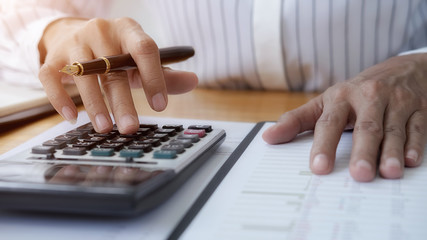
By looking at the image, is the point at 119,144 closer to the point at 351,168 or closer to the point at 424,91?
the point at 351,168

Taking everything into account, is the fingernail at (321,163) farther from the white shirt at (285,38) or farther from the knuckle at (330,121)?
the white shirt at (285,38)

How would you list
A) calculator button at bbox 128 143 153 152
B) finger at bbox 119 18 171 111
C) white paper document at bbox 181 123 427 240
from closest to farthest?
white paper document at bbox 181 123 427 240 → calculator button at bbox 128 143 153 152 → finger at bbox 119 18 171 111

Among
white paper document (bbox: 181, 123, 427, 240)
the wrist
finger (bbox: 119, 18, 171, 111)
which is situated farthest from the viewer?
the wrist

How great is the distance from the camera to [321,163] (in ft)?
1.05

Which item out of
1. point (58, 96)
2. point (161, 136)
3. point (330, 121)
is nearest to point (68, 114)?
point (58, 96)

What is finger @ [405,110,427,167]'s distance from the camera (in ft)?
1.09

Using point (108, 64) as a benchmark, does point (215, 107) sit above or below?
below

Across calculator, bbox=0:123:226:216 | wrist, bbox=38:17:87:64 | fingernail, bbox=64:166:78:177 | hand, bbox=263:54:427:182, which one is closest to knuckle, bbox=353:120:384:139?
hand, bbox=263:54:427:182

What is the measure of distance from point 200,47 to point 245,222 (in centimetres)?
54

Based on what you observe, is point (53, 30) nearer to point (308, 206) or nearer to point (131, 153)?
point (131, 153)

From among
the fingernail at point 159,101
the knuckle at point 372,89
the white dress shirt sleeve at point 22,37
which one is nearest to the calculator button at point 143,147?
the fingernail at point 159,101

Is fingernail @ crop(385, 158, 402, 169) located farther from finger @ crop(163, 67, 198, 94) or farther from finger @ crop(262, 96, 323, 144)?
finger @ crop(163, 67, 198, 94)

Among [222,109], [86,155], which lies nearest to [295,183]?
[86,155]

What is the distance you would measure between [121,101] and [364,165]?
230mm
